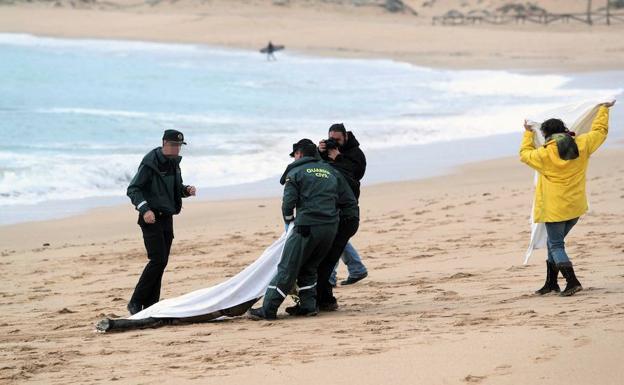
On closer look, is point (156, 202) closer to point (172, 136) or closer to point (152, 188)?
point (152, 188)

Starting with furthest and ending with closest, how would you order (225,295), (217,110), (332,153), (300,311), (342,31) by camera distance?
(342,31) < (217,110) < (332,153) < (300,311) < (225,295)

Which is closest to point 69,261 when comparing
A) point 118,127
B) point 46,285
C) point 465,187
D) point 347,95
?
point 46,285

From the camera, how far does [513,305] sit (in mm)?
7883

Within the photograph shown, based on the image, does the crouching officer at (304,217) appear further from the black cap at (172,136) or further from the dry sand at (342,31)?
the dry sand at (342,31)

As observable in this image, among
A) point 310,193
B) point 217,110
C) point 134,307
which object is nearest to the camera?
point 310,193

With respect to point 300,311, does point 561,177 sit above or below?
above

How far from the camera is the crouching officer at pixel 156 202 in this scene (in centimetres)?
858

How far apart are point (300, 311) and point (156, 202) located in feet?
4.57

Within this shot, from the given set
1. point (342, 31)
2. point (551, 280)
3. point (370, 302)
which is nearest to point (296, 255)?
point (370, 302)

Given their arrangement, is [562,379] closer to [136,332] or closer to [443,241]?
[136,332]

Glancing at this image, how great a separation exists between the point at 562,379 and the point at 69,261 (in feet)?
22.8

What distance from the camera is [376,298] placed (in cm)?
901

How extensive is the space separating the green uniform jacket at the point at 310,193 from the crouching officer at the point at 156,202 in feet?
3.36

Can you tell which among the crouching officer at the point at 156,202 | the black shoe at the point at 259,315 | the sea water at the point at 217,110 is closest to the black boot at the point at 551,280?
the black shoe at the point at 259,315
